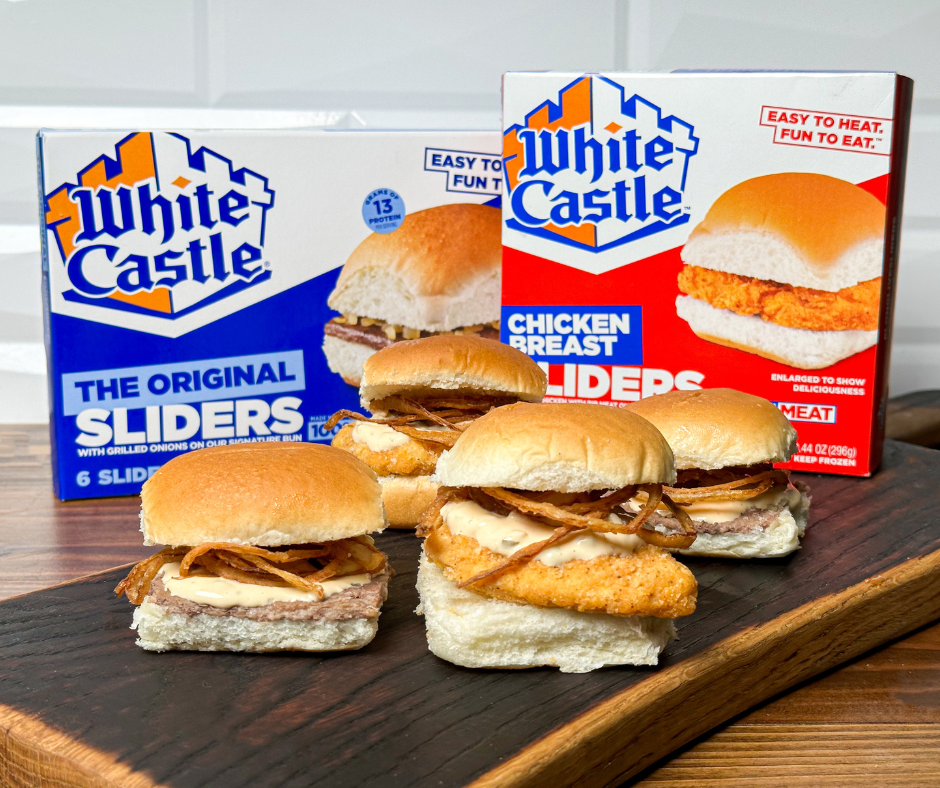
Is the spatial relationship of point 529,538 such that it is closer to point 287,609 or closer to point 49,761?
point 287,609

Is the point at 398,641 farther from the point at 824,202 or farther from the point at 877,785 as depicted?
the point at 824,202

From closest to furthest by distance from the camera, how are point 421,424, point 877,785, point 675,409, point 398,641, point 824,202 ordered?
point 877,785 < point 398,641 < point 675,409 < point 421,424 < point 824,202

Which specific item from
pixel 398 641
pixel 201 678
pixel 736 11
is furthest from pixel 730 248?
pixel 201 678

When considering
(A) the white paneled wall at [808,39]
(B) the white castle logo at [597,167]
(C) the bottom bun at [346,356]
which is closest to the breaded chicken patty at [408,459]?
(C) the bottom bun at [346,356]

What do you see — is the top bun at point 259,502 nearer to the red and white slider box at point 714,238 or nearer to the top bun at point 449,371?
the top bun at point 449,371

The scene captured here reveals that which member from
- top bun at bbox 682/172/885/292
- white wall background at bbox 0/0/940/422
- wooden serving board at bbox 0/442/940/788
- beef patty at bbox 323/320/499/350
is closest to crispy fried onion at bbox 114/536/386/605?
wooden serving board at bbox 0/442/940/788
